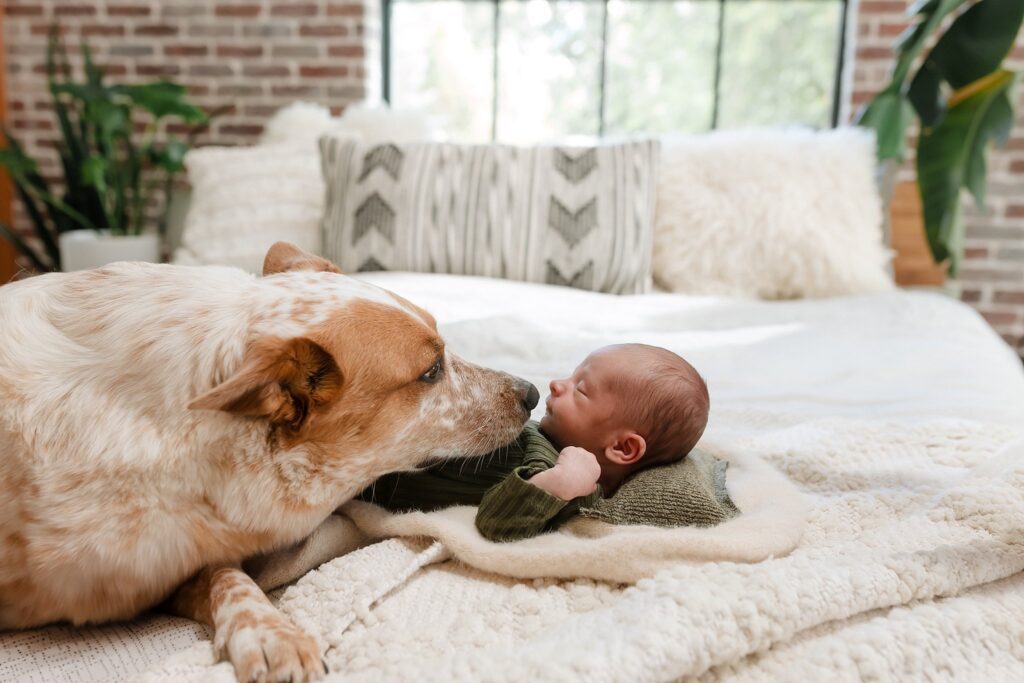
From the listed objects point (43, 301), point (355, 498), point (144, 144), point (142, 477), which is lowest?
point (355, 498)

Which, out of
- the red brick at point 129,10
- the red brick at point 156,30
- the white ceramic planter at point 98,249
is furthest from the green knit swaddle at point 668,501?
the red brick at point 129,10

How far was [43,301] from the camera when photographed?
3.64 ft

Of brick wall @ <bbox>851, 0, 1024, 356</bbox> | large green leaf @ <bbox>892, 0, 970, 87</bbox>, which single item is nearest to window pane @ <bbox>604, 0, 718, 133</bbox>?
brick wall @ <bbox>851, 0, 1024, 356</bbox>

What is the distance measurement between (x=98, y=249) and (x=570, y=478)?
2.80 meters

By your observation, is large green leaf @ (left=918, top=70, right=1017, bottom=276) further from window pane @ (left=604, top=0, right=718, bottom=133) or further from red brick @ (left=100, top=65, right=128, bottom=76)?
red brick @ (left=100, top=65, right=128, bottom=76)

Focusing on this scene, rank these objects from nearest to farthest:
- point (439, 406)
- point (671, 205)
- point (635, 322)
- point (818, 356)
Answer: point (439, 406) → point (818, 356) → point (635, 322) → point (671, 205)

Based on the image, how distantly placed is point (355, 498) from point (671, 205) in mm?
2033

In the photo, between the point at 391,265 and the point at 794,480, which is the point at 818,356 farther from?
the point at 391,265

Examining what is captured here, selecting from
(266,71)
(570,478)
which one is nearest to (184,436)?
(570,478)

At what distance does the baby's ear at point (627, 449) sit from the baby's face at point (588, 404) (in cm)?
2

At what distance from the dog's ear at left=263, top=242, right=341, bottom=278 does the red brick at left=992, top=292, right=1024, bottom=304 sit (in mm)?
3587

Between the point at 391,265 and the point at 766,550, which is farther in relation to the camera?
the point at 391,265

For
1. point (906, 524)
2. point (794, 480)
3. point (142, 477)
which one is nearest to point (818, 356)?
point (794, 480)

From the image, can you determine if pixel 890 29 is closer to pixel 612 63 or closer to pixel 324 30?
pixel 612 63
